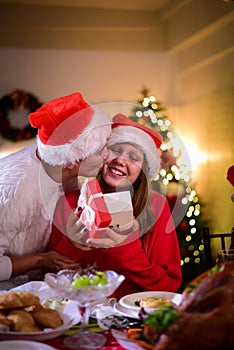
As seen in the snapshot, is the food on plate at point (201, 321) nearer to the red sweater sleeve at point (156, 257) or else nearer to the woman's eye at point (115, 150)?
the red sweater sleeve at point (156, 257)

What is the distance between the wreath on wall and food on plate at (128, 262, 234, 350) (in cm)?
353

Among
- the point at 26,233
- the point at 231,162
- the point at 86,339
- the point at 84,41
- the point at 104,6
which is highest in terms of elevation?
the point at 104,6

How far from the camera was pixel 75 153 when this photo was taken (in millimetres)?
2234

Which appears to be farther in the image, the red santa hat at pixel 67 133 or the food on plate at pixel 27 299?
the red santa hat at pixel 67 133

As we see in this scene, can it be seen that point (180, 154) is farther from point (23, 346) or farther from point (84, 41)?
point (23, 346)

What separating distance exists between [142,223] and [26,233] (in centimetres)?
49

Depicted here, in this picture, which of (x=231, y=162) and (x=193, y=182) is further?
(x=193, y=182)

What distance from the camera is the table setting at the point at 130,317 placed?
1035mm

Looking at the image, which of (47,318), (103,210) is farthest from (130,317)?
A: (103,210)

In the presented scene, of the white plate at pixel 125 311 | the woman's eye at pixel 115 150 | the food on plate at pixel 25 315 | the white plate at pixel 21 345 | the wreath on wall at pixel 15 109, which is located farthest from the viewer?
the wreath on wall at pixel 15 109

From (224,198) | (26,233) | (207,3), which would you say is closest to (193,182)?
(224,198)

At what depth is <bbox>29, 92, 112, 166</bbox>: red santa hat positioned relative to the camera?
2.21 meters

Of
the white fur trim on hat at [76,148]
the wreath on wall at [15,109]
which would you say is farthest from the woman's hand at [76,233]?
the wreath on wall at [15,109]

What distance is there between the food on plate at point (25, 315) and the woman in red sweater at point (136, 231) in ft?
2.88
